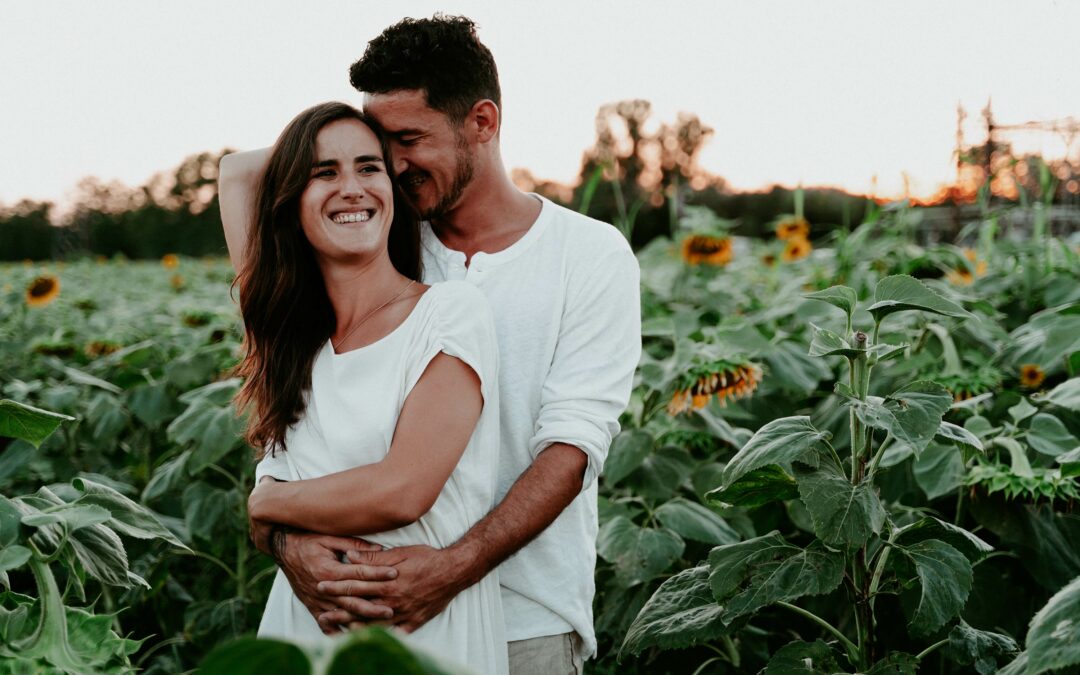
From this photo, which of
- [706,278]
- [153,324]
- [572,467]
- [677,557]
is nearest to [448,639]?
[572,467]

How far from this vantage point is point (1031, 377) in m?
2.66

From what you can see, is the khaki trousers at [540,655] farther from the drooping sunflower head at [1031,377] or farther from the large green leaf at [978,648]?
the drooping sunflower head at [1031,377]

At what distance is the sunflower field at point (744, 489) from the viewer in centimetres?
116

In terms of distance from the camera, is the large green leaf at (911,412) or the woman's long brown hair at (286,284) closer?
the large green leaf at (911,412)

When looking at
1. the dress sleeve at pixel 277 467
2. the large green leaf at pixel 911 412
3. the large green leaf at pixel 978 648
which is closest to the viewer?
the large green leaf at pixel 911 412

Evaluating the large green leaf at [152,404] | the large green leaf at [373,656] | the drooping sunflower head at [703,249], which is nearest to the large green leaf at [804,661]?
the large green leaf at [373,656]

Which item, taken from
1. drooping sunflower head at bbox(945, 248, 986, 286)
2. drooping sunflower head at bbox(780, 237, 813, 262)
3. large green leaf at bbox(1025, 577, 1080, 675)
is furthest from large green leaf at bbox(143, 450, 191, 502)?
drooping sunflower head at bbox(780, 237, 813, 262)

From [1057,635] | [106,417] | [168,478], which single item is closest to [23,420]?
[1057,635]

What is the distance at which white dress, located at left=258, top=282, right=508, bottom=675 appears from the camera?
1.68 metres

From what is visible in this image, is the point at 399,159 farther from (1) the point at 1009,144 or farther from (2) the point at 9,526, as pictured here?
(1) the point at 1009,144

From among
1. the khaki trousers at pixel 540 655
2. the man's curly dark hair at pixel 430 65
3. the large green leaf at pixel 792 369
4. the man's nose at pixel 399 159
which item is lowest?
the khaki trousers at pixel 540 655

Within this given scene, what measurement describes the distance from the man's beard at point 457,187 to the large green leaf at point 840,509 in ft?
3.16

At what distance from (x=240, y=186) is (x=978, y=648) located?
164 centimetres

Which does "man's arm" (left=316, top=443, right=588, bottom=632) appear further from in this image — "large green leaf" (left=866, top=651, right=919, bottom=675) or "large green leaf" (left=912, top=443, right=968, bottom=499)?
"large green leaf" (left=912, top=443, right=968, bottom=499)
